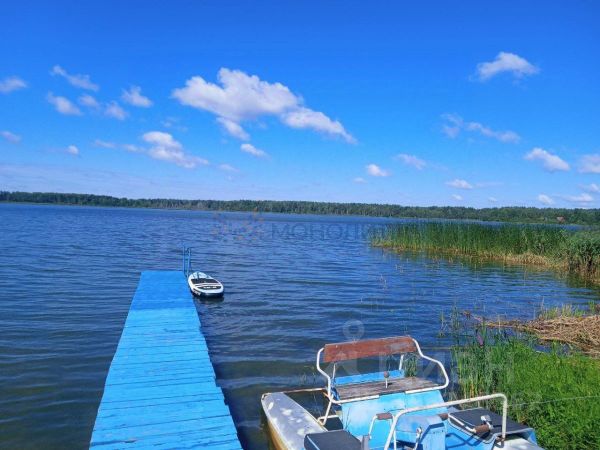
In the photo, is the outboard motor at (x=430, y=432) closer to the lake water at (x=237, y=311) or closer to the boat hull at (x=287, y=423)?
the boat hull at (x=287, y=423)

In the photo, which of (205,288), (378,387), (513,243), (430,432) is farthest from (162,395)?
(513,243)

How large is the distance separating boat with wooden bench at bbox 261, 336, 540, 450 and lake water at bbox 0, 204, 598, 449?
88cm

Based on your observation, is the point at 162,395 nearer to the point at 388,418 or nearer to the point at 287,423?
the point at 287,423

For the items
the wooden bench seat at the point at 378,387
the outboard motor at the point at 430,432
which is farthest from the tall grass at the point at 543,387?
the outboard motor at the point at 430,432

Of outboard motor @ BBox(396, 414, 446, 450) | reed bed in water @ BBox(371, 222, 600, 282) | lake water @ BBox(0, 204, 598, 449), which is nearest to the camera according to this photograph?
outboard motor @ BBox(396, 414, 446, 450)

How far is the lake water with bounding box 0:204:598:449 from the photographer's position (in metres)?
7.03

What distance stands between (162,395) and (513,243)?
979 inches

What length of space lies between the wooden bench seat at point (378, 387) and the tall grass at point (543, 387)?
122 centimetres

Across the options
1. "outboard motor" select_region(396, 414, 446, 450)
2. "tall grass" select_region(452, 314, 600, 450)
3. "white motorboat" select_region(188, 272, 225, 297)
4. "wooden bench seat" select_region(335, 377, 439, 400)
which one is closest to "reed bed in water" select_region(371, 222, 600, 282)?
"tall grass" select_region(452, 314, 600, 450)

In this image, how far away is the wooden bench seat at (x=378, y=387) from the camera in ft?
18.5

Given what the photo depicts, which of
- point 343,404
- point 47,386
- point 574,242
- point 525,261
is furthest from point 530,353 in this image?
point 525,261

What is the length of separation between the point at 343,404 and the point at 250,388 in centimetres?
273

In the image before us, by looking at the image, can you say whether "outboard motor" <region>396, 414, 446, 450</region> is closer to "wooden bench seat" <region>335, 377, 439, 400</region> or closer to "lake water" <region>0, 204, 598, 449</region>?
"wooden bench seat" <region>335, 377, 439, 400</region>

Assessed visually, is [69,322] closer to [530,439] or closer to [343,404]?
[343,404]
